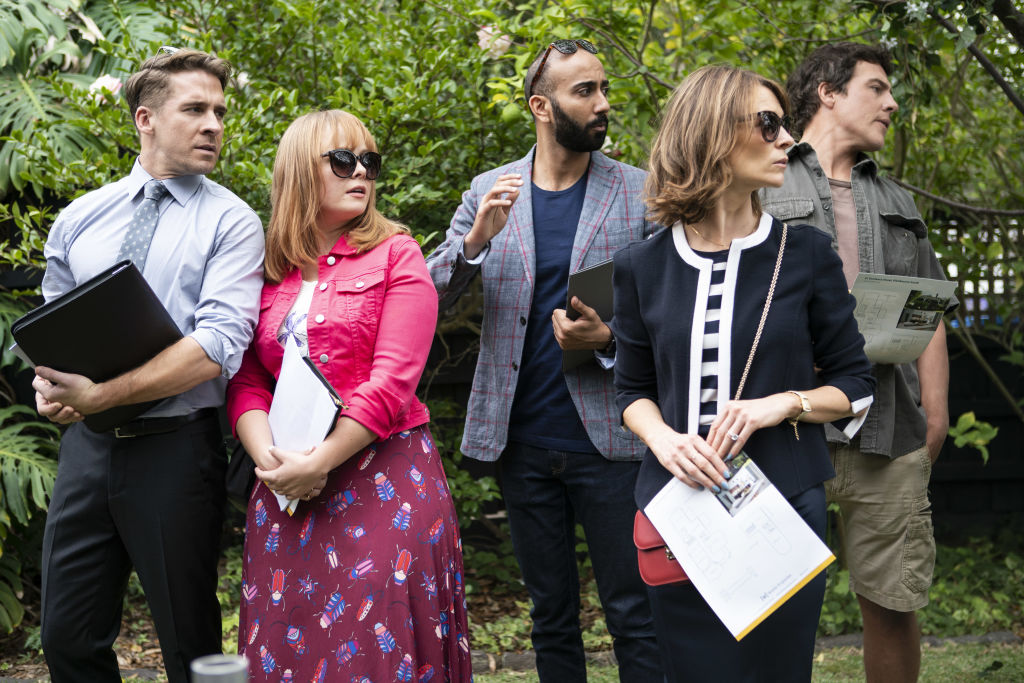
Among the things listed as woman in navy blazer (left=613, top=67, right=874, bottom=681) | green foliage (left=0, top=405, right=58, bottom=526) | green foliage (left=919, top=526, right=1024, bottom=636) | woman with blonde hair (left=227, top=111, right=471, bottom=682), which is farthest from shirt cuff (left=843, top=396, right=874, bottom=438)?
green foliage (left=0, top=405, right=58, bottom=526)

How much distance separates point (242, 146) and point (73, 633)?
7.10 ft

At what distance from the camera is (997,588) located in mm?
5570

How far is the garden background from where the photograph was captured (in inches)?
164

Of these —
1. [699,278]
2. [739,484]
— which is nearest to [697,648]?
[739,484]

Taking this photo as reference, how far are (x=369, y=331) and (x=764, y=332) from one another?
3.66 ft

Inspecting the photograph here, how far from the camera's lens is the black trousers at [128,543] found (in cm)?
278

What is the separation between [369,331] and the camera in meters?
2.73

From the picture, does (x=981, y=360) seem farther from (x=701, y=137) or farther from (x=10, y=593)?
(x=10, y=593)

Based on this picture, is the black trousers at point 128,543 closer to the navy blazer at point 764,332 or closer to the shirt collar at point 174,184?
the shirt collar at point 174,184

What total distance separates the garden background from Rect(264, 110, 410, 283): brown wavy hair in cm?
119

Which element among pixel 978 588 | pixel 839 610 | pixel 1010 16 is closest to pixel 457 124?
pixel 1010 16

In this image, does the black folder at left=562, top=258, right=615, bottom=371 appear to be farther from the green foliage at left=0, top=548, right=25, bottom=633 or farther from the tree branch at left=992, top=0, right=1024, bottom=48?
the green foliage at left=0, top=548, right=25, bottom=633

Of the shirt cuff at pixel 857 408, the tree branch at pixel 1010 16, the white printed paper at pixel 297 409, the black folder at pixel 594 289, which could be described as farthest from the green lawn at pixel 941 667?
the tree branch at pixel 1010 16

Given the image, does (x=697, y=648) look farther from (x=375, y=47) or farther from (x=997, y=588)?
(x=997, y=588)
